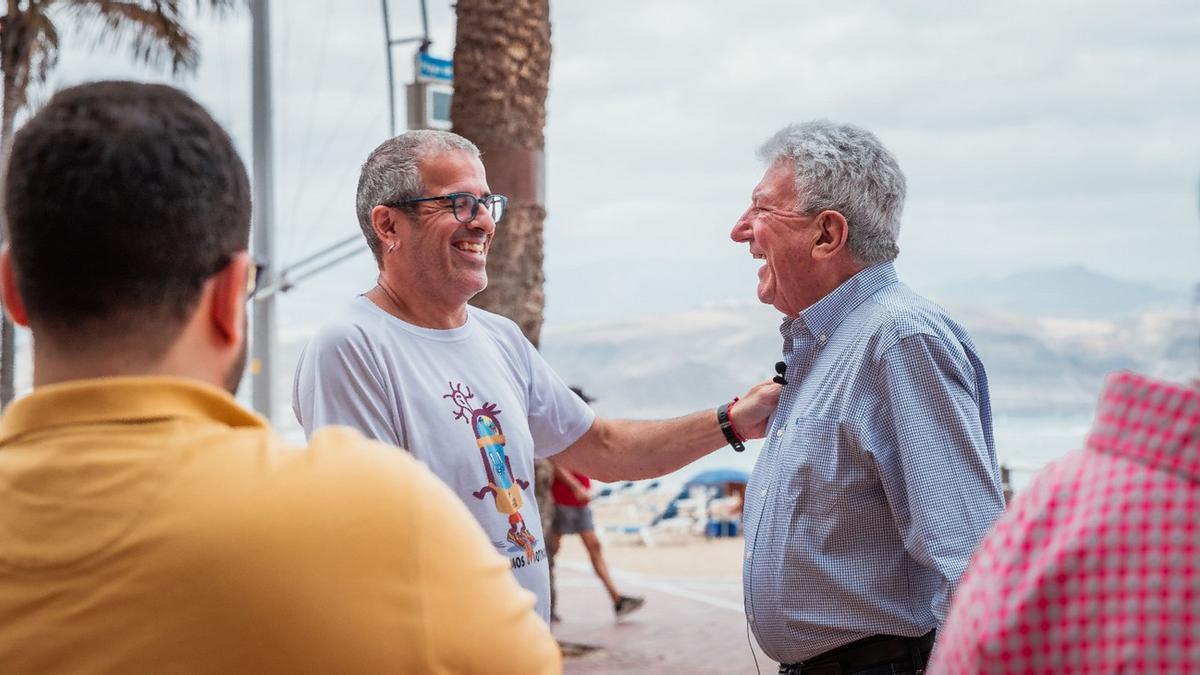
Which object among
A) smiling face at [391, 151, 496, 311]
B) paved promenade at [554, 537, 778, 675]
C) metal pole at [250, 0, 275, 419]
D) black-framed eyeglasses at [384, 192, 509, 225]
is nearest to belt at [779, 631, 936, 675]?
smiling face at [391, 151, 496, 311]

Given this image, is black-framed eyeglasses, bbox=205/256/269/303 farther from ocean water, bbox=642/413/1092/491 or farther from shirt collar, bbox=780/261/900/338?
ocean water, bbox=642/413/1092/491

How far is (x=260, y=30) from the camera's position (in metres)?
13.4

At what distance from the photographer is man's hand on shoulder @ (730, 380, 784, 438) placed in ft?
10.5

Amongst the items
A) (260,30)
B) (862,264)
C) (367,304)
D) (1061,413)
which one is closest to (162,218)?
(367,304)

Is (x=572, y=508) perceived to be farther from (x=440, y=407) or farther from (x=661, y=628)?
(x=440, y=407)

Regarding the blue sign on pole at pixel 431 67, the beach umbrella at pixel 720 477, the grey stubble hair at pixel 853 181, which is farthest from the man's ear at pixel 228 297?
the beach umbrella at pixel 720 477

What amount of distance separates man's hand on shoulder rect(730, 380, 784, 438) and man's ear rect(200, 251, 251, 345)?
6.69 feet

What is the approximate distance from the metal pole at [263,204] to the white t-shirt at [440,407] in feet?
32.5

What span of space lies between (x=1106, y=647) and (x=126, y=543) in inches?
34.1

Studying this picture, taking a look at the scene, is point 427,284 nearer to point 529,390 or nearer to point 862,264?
point 529,390

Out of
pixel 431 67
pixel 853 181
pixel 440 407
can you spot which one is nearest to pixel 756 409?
pixel 853 181

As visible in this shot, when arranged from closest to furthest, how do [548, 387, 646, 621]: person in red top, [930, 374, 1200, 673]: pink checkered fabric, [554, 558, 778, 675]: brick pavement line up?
1. [930, 374, 1200, 673]: pink checkered fabric
2. [554, 558, 778, 675]: brick pavement
3. [548, 387, 646, 621]: person in red top

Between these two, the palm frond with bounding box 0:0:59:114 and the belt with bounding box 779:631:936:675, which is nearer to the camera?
the belt with bounding box 779:631:936:675

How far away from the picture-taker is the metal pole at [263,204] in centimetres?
1265
